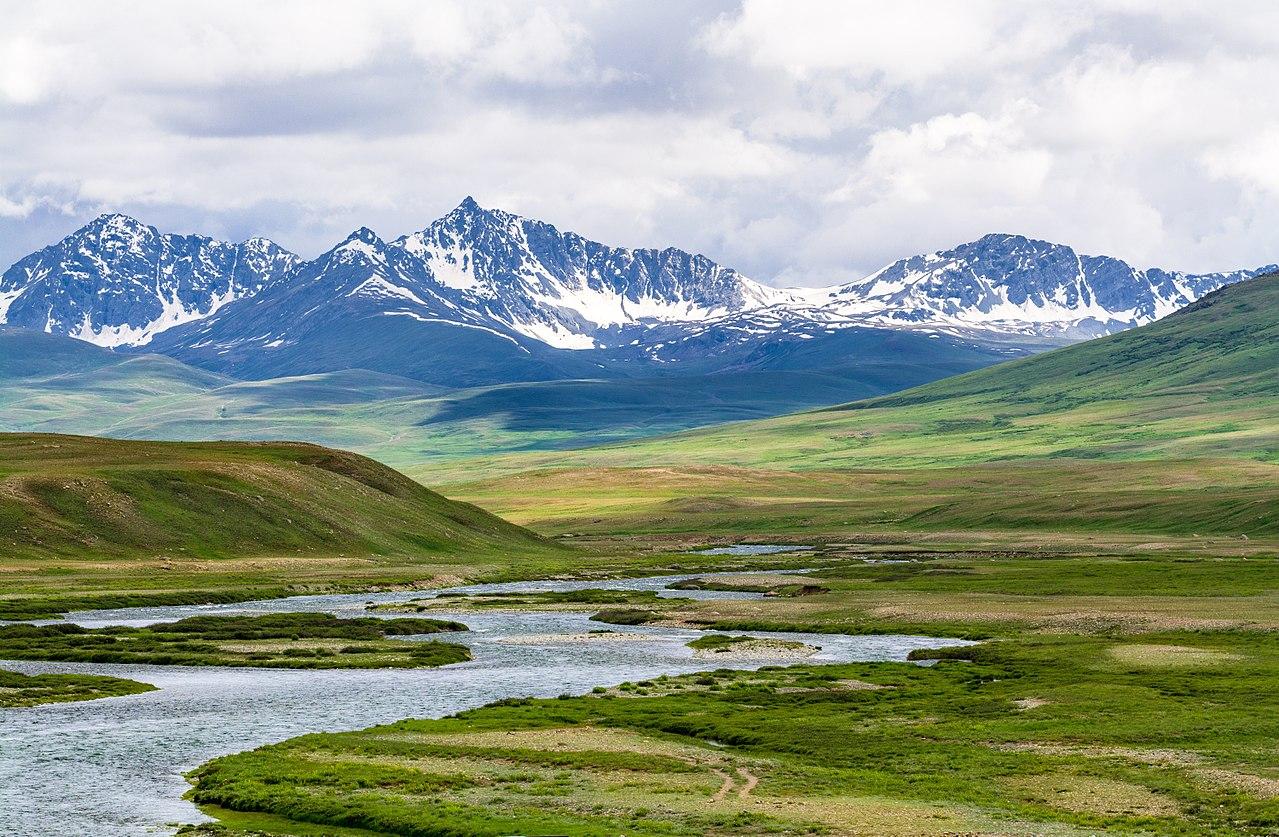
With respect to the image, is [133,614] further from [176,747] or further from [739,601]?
[176,747]

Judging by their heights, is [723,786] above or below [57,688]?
below

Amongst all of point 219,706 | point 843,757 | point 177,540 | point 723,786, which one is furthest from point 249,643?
point 177,540

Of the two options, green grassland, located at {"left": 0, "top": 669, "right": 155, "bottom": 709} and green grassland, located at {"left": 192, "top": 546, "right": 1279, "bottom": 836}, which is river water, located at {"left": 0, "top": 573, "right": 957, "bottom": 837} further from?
green grassland, located at {"left": 192, "top": 546, "right": 1279, "bottom": 836}

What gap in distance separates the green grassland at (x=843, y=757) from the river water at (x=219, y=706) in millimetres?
3172

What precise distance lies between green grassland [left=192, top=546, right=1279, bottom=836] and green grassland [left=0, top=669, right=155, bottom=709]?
19.6 metres

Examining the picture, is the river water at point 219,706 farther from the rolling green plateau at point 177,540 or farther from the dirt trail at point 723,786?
the rolling green plateau at point 177,540

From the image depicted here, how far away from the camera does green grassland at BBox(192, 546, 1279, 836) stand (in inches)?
2066

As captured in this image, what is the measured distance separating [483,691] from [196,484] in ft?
366

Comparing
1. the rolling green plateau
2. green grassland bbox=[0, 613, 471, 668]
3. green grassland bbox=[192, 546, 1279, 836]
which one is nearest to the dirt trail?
green grassland bbox=[192, 546, 1279, 836]

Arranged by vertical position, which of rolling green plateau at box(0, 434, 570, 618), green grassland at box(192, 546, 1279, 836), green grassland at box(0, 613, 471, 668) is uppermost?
rolling green plateau at box(0, 434, 570, 618)

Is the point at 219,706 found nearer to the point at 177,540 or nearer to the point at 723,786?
the point at 723,786

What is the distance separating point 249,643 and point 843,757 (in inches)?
2250

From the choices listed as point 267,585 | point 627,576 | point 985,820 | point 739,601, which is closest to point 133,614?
point 267,585

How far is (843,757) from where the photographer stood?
63.9 metres
